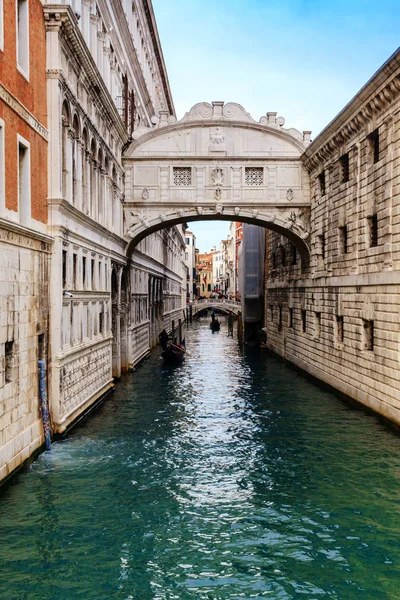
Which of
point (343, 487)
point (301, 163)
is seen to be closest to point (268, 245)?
point (301, 163)

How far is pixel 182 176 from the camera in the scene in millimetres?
23062

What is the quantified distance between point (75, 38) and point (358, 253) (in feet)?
30.2

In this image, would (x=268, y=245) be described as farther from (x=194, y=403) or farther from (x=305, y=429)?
(x=305, y=429)

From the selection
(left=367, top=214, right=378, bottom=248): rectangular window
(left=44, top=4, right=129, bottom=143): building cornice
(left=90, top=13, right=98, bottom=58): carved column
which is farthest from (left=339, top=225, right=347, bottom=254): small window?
(left=90, top=13, right=98, bottom=58): carved column

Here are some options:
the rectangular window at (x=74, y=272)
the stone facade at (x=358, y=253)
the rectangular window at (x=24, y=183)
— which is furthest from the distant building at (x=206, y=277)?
the rectangular window at (x=24, y=183)

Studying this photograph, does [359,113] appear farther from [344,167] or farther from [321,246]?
[321,246]

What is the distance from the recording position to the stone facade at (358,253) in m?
14.9

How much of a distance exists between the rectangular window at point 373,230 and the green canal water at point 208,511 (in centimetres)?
442

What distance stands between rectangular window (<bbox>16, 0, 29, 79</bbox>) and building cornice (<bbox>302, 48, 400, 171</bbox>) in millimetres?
7567

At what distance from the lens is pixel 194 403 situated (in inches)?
725

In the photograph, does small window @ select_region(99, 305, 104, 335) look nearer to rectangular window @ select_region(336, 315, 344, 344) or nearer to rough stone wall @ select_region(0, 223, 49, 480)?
rough stone wall @ select_region(0, 223, 49, 480)

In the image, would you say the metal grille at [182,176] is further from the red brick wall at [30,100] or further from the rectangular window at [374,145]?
the red brick wall at [30,100]

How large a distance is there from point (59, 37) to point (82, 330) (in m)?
6.65

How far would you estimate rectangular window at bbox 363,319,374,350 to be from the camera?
1675 cm
